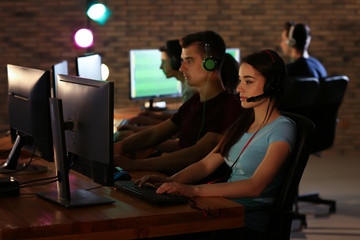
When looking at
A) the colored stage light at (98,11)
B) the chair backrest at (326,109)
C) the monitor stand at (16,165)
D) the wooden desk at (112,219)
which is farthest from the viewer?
the colored stage light at (98,11)

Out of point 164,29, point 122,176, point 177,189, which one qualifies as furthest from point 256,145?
point 164,29

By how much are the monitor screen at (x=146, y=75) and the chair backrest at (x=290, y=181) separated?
3.07 m

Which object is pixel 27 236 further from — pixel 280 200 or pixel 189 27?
pixel 189 27

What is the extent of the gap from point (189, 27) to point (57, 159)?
15.7 ft

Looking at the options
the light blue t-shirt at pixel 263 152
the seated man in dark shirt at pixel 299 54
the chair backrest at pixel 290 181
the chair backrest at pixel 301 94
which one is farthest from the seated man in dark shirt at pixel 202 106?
the seated man in dark shirt at pixel 299 54

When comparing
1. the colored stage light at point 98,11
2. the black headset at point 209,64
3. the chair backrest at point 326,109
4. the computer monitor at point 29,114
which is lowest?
the chair backrest at point 326,109

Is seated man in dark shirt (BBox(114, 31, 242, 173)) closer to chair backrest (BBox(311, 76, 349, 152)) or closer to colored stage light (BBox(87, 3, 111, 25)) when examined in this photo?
chair backrest (BBox(311, 76, 349, 152))

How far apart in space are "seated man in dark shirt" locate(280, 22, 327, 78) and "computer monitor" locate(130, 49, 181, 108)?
3.74 feet

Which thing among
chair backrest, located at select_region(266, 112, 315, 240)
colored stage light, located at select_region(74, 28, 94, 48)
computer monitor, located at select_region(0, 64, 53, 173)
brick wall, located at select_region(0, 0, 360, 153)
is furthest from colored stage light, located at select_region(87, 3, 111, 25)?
chair backrest, located at select_region(266, 112, 315, 240)

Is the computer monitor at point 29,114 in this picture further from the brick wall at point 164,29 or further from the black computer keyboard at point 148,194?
the brick wall at point 164,29

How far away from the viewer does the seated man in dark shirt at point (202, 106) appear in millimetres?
3104

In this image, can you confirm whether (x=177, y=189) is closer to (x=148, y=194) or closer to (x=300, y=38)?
(x=148, y=194)

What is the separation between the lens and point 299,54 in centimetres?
561

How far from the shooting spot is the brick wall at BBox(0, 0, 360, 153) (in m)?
6.71
